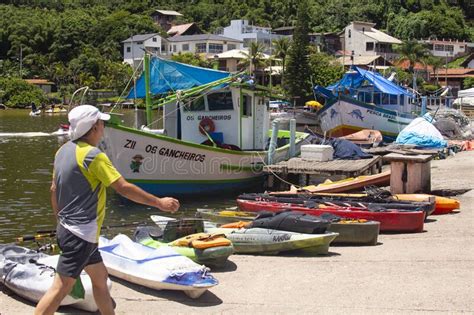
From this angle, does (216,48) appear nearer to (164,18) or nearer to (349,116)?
(164,18)

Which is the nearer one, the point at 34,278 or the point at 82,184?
the point at 82,184

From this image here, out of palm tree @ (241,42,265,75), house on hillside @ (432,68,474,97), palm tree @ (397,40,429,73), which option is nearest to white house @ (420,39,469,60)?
house on hillside @ (432,68,474,97)

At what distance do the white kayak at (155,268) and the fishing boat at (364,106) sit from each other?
26.4 meters

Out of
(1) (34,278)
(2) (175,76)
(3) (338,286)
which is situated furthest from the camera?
(2) (175,76)

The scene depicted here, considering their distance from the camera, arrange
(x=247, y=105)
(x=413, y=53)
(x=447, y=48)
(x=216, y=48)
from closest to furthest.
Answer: (x=247, y=105) → (x=413, y=53) → (x=447, y=48) → (x=216, y=48)

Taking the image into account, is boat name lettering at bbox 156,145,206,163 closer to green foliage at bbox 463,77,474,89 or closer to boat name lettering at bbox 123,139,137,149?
boat name lettering at bbox 123,139,137,149

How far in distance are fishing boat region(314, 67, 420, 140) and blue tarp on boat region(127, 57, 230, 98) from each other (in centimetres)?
1520

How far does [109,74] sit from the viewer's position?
10456 cm

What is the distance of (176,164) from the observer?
688 inches

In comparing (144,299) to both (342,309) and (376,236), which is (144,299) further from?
(376,236)

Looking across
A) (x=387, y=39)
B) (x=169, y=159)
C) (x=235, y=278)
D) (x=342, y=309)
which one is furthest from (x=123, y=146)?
(x=387, y=39)

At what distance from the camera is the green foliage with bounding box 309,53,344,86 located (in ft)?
251

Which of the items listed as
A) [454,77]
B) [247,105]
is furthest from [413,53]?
[247,105]

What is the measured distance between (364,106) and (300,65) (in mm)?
39023
